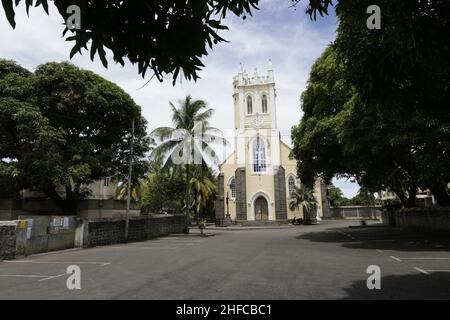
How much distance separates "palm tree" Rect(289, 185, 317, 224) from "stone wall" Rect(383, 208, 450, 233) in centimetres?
1358

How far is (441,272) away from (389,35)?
6784 mm

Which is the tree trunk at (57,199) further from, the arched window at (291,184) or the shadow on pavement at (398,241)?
the arched window at (291,184)

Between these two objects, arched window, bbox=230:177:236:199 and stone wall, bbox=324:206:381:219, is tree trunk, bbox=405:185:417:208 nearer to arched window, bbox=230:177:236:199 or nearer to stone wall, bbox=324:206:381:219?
arched window, bbox=230:177:236:199

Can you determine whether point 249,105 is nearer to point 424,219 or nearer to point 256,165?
point 256,165

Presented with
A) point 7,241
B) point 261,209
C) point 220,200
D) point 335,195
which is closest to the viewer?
point 7,241

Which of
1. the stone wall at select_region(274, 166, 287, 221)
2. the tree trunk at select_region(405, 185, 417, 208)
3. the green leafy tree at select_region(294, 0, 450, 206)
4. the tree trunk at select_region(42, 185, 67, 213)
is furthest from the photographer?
the stone wall at select_region(274, 166, 287, 221)

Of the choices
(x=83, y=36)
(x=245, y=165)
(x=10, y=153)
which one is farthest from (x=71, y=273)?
(x=245, y=165)

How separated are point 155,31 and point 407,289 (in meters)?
6.78

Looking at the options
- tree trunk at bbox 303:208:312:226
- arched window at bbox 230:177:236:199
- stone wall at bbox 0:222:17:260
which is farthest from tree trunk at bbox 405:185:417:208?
stone wall at bbox 0:222:17:260

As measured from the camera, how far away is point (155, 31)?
112 inches

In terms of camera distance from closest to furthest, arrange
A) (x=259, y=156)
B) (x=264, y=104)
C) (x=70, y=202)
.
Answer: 1. (x=70, y=202)
2. (x=259, y=156)
3. (x=264, y=104)

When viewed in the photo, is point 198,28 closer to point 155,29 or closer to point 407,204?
point 155,29

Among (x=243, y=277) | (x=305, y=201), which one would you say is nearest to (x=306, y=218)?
(x=305, y=201)

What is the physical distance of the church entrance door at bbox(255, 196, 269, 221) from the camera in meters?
47.1
